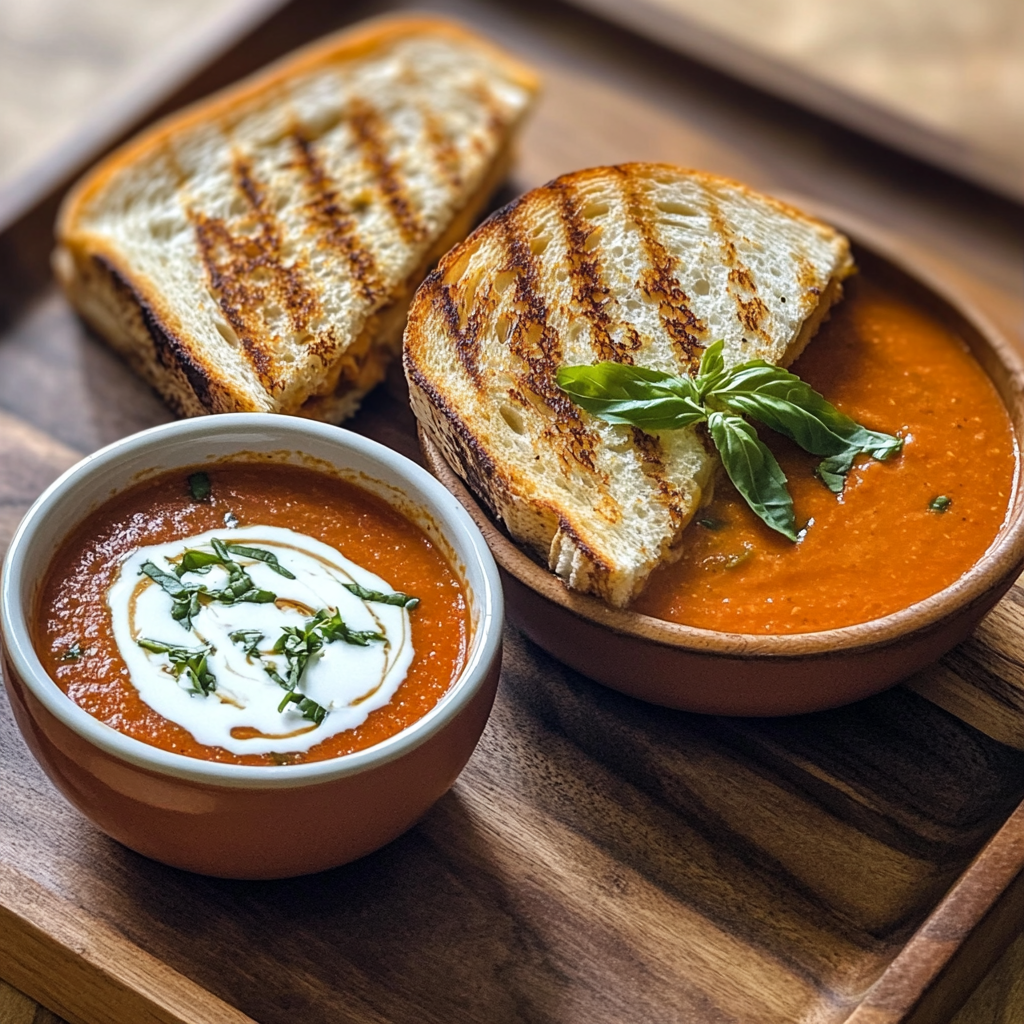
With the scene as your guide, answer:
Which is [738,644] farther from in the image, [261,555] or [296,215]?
[296,215]

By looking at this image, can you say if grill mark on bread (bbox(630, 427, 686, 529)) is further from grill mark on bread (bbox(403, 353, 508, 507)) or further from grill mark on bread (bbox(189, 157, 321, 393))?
grill mark on bread (bbox(189, 157, 321, 393))

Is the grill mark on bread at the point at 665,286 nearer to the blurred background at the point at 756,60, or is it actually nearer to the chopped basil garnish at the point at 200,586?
the chopped basil garnish at the point at 200,586

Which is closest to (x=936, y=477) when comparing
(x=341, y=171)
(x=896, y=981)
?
(x=896, y=981)

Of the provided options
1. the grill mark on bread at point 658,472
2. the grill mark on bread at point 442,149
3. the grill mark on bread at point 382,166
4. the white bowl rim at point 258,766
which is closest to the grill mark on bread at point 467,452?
the white bowl rim at point 258,766

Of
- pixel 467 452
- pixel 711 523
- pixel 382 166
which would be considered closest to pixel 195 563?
pixel 467 452

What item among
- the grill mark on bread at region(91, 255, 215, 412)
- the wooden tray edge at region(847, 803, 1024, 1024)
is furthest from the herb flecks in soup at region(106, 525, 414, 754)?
the wooden tray edge at region(847, 803, 1024, 1024)

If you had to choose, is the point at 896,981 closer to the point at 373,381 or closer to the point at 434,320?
the point at 434,320
